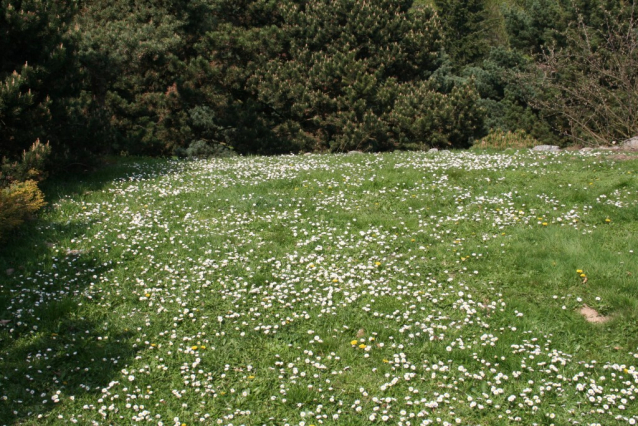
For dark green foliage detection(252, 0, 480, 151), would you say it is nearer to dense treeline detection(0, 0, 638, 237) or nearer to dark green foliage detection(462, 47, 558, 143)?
dense treeline detection(0, 0, 638, 237)

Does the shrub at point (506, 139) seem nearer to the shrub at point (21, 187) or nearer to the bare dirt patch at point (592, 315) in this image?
the bare dirt patch at point (592, 315)

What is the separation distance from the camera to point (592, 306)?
7492mm

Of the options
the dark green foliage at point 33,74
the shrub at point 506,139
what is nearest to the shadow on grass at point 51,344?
the dark green foliage at point 33,74

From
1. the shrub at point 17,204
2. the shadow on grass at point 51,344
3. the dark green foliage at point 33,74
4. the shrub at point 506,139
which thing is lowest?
the shrub at point 506,139

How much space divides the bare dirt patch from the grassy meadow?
2.5 inches

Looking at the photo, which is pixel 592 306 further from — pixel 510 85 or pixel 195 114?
pixel 510 85

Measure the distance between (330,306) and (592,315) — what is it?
138 inches

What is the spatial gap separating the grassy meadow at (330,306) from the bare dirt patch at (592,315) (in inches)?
2.5

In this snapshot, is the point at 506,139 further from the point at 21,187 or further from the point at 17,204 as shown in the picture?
the point at 17,204

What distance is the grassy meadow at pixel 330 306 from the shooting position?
595 cm

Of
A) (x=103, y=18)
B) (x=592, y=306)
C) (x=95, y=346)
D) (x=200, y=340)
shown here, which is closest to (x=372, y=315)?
(x=200, y=340)

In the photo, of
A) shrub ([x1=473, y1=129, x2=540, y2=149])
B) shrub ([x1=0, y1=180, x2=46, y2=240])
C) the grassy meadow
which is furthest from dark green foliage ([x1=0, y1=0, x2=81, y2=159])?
shrub ([x1=473, y1=129, x2=540, y2=149])

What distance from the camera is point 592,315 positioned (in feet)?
24.1

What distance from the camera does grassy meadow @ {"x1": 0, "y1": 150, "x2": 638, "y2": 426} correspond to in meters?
5.95
